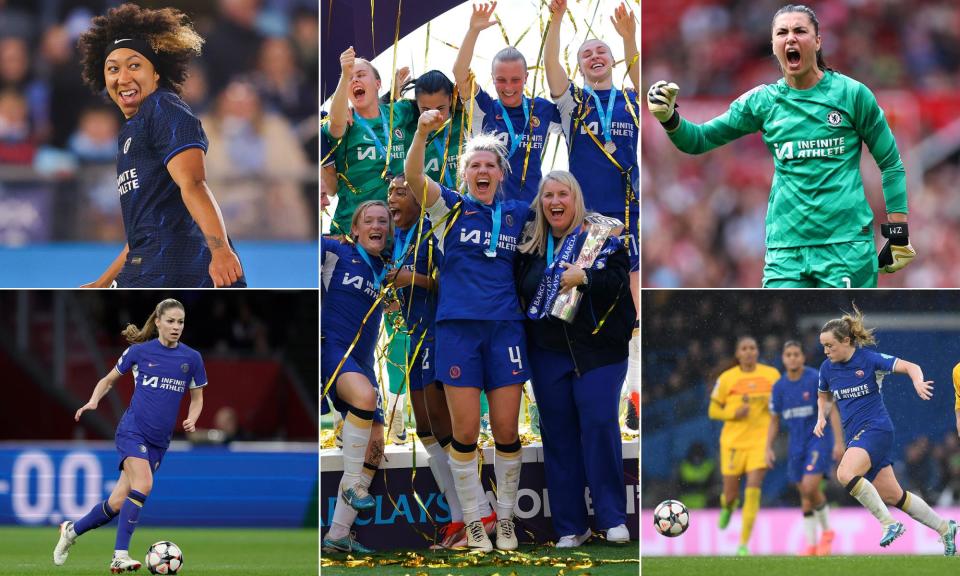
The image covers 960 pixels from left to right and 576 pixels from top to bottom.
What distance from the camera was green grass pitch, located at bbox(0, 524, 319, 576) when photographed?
6.61m

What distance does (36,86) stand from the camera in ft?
39.7

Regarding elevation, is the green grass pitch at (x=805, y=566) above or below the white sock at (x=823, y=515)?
below

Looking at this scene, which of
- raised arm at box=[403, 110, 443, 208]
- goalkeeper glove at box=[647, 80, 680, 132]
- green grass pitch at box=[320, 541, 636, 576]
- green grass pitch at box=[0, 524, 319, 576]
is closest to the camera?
goalkeeper glove at box=[647, 80, 680, 132]

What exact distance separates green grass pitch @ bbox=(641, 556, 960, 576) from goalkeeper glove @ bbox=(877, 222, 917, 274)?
1.41 meters

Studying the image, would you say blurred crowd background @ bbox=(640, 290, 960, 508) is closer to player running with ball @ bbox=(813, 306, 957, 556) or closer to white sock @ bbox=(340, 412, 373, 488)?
player running with ball @ bbox=(813, 306, 957, 556)

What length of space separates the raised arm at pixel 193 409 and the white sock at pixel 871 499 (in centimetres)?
314

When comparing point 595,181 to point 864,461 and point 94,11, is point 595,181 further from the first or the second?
point 94,11

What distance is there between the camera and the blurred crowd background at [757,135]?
42.7 ft

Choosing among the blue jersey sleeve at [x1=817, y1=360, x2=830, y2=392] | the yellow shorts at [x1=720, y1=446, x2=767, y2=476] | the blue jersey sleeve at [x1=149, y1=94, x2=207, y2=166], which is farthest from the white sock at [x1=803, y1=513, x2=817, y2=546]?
the blue jersey sleeve at [x1=149, y1=94, x2=207, y2=166]

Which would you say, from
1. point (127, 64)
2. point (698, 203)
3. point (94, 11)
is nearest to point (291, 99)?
point (94, 11)

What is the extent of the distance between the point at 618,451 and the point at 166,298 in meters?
2.23

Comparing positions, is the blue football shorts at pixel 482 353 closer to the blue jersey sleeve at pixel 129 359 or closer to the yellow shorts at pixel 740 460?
the yellow shorts at pixel 740 460

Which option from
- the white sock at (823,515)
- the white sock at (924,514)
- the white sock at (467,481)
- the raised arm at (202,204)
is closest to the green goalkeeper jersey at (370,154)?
the raised arm at (202,204)

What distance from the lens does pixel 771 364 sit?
616 centimetres
